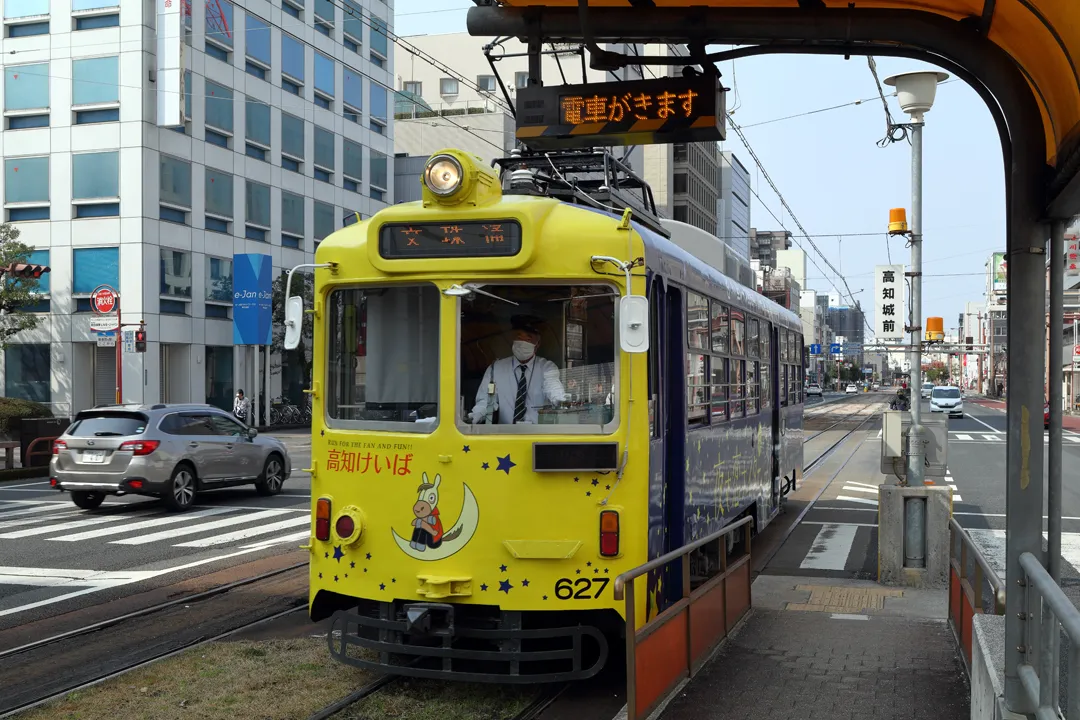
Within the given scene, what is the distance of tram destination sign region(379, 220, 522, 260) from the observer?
6.69 m

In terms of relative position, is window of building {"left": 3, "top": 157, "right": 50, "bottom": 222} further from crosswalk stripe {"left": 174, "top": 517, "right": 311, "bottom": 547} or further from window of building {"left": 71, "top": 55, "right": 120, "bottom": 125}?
crosswalk stripe {"left": 174, "top": 517, "right": 311, "bottom": 547}

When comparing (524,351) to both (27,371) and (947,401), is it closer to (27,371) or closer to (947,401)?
(27,371)

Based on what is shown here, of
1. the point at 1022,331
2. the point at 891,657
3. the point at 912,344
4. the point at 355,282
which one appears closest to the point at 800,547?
the point at 912,344

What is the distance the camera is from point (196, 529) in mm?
14625

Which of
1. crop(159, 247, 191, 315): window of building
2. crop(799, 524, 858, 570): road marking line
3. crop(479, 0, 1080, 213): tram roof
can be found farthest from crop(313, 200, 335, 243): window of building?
crop(479, 0, 1080, 213): tram roof

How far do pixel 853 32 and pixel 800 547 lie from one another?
963 centimetres

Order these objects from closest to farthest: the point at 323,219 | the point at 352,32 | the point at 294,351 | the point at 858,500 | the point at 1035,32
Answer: the point at 1035,32, the point at 858,500, the point at 294,351, the point at 323,219, the point at 352,32

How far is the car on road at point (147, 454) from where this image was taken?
1602 cm

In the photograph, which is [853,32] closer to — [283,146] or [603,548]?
[603,548]

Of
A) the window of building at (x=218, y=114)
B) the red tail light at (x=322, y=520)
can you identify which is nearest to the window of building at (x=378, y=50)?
the window of building at (x=218, y=114)

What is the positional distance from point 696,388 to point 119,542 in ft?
27.2

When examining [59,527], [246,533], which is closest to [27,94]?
[59,527]

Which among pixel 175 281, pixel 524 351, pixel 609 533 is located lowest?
pixel 609 533

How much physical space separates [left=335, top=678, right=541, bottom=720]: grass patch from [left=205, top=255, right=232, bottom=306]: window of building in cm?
3496
